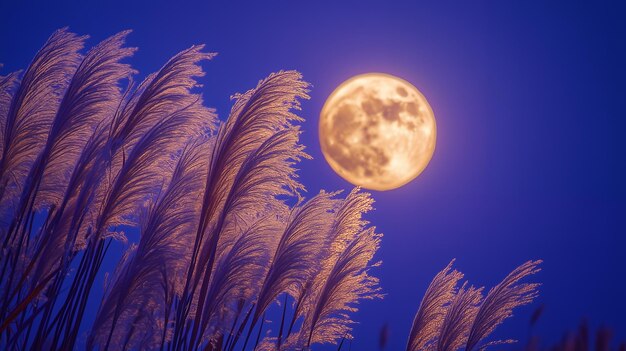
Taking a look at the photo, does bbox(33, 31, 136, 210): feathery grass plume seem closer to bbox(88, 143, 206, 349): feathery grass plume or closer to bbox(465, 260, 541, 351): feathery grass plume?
bbox(88, 143, 206, 349): feathery grass plume

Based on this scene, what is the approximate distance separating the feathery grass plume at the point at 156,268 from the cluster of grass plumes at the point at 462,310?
2544mm

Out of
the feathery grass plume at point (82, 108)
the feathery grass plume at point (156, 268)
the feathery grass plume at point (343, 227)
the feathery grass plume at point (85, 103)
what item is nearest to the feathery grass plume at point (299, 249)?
the feathery grass plume at point (343, 227)

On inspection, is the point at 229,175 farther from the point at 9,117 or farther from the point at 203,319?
the point at 9,117

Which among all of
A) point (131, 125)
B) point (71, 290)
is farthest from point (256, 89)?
point (71, 290)

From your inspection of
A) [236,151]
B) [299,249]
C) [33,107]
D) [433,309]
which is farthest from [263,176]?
[433,309]

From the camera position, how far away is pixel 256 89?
3115 mm

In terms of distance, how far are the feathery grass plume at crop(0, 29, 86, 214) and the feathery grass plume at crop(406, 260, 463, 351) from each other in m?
3.51

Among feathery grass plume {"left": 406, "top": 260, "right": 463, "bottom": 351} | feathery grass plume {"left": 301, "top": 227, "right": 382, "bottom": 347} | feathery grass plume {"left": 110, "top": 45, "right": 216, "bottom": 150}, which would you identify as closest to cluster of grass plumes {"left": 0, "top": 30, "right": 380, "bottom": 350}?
feathery grass plume {"left": 110, "top": 45, "right": 216, "bottom": 150}

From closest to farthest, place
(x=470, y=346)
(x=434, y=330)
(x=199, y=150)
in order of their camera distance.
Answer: (x=199, y=150) < (x=470, y=346) < (x=434, y=330)

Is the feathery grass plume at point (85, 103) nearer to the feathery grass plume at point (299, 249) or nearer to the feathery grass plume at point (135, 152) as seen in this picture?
the feathery grass plume at point (135, 152)

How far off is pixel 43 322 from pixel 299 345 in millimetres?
1703

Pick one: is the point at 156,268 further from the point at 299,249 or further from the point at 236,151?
the point at 299,249

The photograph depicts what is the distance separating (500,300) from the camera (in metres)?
4.39

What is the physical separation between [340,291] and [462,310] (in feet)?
4.22
